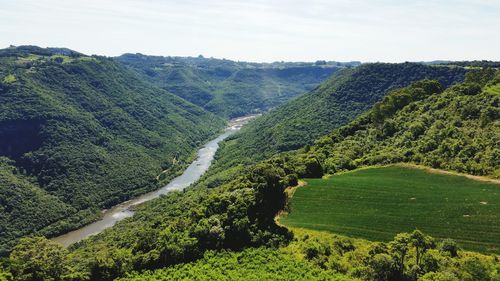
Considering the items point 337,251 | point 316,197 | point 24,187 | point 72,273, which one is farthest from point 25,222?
point 337,251

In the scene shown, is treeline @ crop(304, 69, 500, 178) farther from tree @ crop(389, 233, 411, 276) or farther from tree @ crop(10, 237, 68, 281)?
tree @ crop(10, 237, 68, 281)

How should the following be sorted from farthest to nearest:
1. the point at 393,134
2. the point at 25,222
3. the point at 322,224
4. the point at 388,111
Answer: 1. the point at 25,222
2. the point at 388,111
3. the point at 393,134
4. the point at 322,224

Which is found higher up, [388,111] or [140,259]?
[388,111]

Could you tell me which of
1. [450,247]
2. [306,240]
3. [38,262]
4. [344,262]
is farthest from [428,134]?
[38,262]

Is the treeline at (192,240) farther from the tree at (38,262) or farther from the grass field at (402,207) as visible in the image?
the grass field at (402,207)

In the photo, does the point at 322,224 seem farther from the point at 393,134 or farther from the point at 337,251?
the point at 393,134

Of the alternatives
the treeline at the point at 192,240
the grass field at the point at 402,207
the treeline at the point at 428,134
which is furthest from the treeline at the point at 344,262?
the treeline at the point at 428,134
